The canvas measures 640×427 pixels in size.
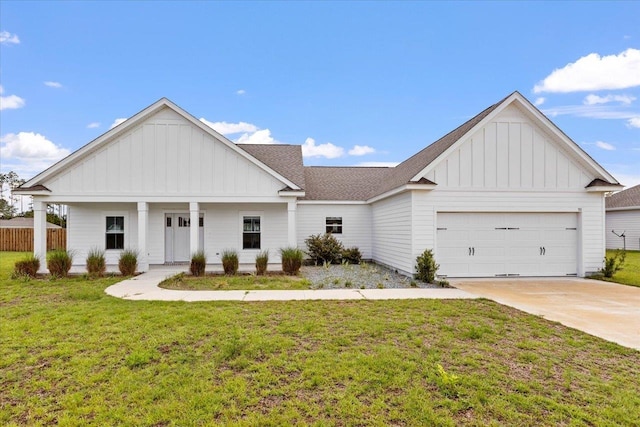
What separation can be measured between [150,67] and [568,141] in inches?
794

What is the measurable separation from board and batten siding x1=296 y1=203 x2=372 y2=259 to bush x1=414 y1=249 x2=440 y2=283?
6494 millimetres

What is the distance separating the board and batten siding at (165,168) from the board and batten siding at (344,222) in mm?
3818

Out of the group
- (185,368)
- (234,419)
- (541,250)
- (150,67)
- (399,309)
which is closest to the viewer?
(234,419)

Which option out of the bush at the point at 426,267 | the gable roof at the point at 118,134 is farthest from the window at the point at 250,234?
the bush at the point at 426,267

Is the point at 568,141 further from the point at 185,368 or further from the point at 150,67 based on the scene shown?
the point at 150,67

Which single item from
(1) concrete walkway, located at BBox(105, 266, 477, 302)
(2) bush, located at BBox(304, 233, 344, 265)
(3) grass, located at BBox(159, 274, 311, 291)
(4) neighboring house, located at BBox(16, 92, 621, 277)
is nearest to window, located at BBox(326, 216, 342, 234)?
(2) bush, located at BBox(304, 233, 344, 265)

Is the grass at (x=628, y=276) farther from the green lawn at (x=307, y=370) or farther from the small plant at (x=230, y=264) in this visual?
the small plant at (x=230, y=264)

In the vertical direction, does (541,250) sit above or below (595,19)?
below

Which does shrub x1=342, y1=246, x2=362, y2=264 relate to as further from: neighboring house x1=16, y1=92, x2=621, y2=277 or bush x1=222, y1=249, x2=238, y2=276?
bush x1=222, y1=249, x2=238, y2=276

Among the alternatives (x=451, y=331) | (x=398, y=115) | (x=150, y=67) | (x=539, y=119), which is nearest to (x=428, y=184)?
(x=539, y=119)

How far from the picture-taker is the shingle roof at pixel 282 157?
16.7 meters

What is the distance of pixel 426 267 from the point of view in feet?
36.9

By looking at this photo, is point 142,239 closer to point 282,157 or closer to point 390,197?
point 282,157

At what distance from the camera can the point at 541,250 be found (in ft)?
41.2
